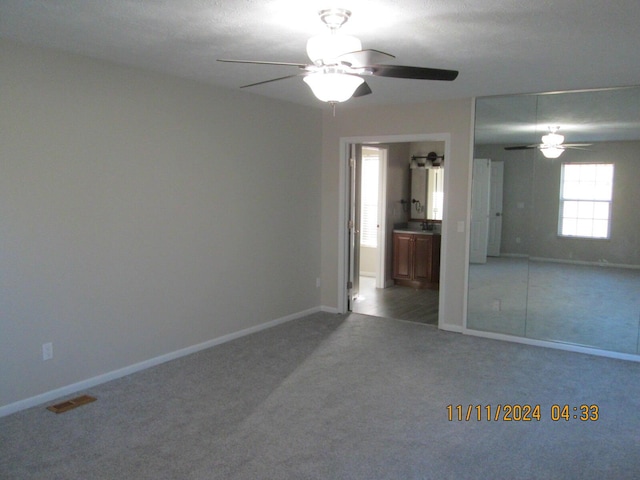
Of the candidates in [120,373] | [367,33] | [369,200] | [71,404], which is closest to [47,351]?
[71,404]

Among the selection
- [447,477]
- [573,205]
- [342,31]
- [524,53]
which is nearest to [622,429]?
[447,477]

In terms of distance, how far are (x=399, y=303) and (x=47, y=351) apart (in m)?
4.30

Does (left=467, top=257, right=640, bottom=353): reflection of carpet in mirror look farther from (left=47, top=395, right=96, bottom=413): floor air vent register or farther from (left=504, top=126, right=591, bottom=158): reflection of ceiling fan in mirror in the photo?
(left=47, top=395, right=96, bottom=413): floor air vent register

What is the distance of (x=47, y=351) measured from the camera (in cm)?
357

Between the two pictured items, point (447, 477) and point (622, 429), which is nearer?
point (447, 477)

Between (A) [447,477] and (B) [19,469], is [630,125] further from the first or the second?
(B) [19,469]

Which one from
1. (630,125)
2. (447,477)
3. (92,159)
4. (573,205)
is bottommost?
(447,477)

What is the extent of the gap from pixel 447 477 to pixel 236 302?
2.87 metres

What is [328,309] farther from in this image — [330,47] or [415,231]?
[330,47]

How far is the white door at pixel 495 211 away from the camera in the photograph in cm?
514

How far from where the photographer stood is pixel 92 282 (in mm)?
3803

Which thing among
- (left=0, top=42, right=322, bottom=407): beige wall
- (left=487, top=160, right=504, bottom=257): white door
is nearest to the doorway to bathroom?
(left=487, top=160, right=504, bottom=257): white door

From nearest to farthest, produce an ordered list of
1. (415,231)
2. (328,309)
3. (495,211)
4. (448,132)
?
1. (495,211)
2. (448,132)
3. (328,309)
4. (415,231)

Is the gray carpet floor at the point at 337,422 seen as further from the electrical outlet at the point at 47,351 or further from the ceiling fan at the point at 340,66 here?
the ceiling fan at the point at 340,66
